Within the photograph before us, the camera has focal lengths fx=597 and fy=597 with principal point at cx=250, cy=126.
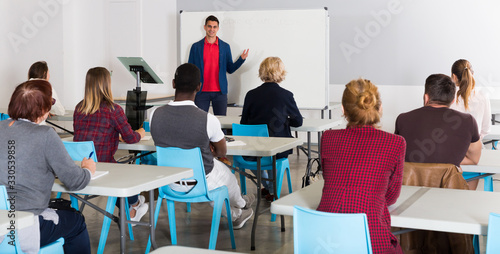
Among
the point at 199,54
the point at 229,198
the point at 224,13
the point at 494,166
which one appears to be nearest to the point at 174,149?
the point at 229,198

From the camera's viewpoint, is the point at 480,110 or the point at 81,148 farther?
the point at 480,110

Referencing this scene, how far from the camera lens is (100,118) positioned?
3.89 metres

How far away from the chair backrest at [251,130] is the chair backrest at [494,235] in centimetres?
272

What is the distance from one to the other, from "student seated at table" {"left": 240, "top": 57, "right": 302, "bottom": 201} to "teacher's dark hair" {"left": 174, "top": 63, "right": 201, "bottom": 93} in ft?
3.82

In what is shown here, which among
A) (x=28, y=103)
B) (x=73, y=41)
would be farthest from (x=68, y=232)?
(x=73, y=41)

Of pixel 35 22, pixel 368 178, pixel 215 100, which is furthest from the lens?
pixel 35 22

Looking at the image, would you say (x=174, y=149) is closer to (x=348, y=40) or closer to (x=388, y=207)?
(x=388, y=207)

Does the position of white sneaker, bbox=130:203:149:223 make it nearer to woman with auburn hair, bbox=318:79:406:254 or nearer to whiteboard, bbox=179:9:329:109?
woman with auburn hair, bbox=318:79:406:254

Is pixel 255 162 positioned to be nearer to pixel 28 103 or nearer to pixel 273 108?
pixel 273 108

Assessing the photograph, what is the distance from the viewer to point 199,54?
24.0ft

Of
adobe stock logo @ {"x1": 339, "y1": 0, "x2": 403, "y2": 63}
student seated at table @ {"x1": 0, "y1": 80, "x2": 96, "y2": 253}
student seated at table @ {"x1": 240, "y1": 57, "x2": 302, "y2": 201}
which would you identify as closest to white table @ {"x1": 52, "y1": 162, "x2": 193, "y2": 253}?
student seated at table @ {"x1": 0, "y1": 80, "x2": 96, "y2": 253}

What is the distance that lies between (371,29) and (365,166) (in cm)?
577

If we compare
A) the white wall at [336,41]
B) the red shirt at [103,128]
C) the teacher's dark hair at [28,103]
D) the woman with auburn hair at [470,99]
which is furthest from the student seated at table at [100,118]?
the white wall at [336,41]

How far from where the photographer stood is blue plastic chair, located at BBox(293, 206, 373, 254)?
2.00m
